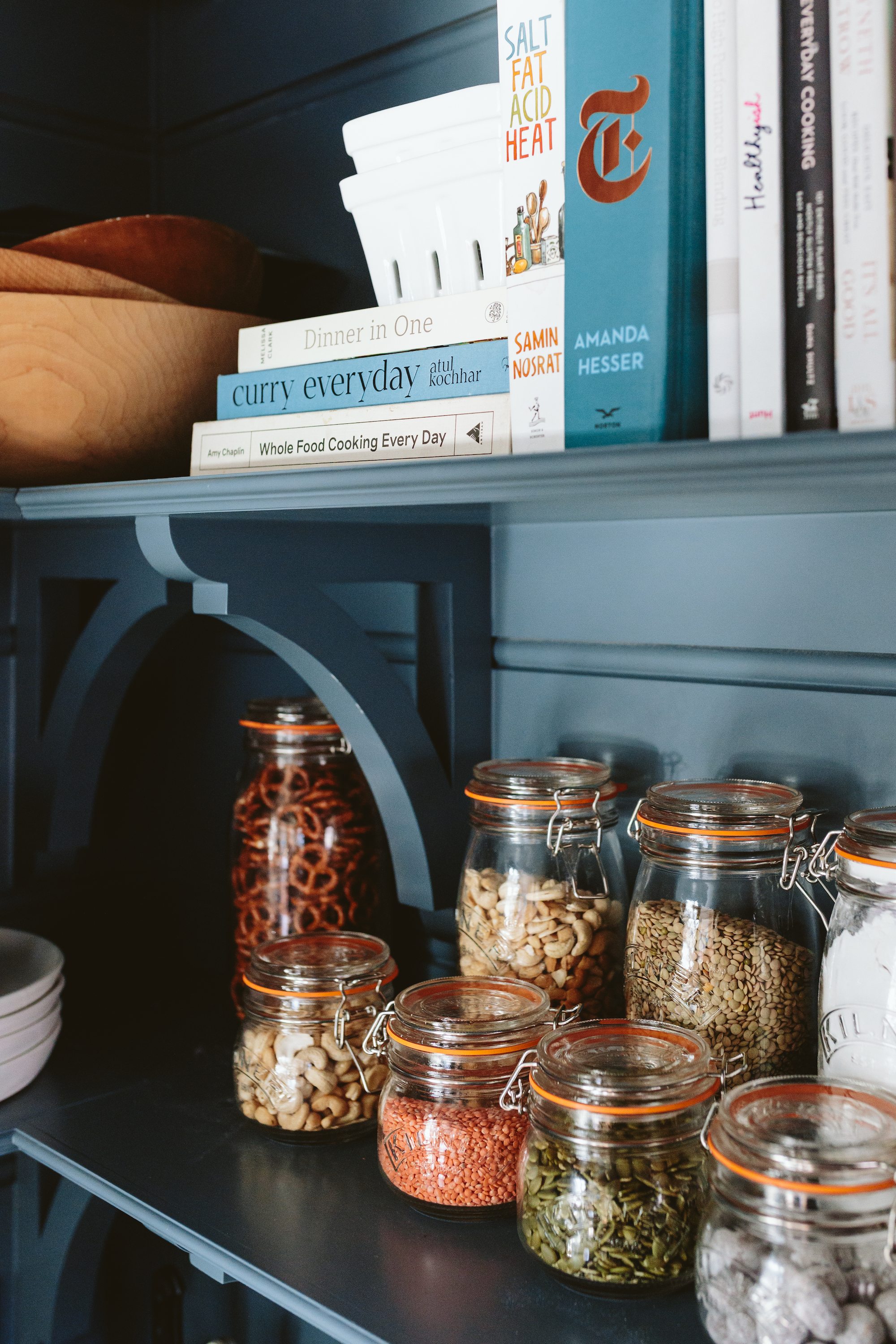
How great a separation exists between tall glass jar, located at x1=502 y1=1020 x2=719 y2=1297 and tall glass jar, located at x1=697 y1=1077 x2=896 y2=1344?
0.05 m

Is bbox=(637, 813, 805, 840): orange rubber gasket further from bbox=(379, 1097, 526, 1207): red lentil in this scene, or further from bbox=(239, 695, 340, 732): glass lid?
bbox=(239, 695, 340, 732): glass lid

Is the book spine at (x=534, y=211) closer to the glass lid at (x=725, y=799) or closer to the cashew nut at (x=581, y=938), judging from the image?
the glass lid at (x=725, y=799)

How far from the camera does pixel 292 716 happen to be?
1129mm

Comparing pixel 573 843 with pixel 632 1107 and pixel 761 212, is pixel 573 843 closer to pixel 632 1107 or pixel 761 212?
pixel 632 1107

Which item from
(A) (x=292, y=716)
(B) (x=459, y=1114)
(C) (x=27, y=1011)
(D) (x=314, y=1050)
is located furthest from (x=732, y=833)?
(C) (x=27, y=1011)

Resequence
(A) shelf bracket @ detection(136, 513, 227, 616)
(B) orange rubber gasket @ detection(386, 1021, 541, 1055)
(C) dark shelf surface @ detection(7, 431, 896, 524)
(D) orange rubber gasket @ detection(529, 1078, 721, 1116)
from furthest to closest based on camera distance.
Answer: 1. (A) shelf bracket @ detection(136, 513, 227, 616)
2. (B) orange rubber gasket @ detection(386, 1021, 541, 1055)
3. (D) orange rubber gasket @ detection(529, 1078, 721, 1116)
4. (C) dark shelf surface @ detection(7, 431, 896, 524)

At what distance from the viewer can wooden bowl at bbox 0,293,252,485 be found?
103cm

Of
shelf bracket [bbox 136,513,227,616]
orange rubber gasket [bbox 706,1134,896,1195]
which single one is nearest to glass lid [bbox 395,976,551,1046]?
orange rubber gasket [bbox 706,1134,896,1195]

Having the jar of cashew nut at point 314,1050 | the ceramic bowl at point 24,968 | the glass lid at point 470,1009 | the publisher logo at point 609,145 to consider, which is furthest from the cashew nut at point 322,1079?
the publisher logo at point 609,145

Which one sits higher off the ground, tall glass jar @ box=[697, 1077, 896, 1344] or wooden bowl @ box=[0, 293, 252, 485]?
wooden bowl @ box=[0, 293, 252, 485]

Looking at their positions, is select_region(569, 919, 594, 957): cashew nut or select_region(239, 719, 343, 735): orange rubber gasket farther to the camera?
select_region(239, 719, 343, 735): orange rubber gasket

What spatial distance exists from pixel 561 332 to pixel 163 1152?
71cm

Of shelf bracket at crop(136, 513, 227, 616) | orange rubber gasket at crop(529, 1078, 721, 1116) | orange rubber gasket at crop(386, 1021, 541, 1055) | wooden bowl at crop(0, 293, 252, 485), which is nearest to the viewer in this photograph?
orange rubber gasket at crop(529, 1078, 721, 1116)

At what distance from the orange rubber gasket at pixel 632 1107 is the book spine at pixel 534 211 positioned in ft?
1.28
